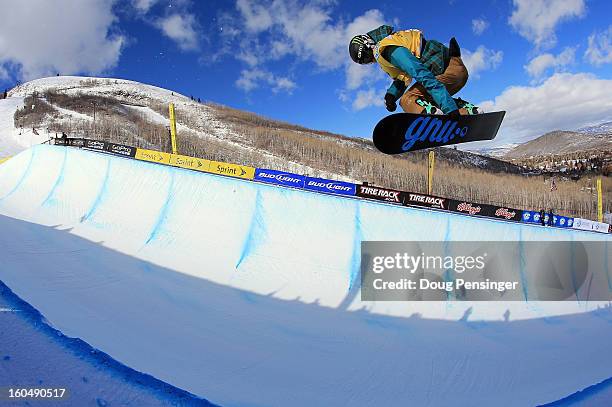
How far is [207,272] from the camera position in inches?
249

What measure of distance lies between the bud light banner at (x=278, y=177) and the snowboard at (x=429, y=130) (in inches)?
284

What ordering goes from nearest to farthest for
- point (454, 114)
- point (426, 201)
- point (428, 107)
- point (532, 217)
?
point (454, 114), point (428, 107), point (426, 201), point (532, 217)

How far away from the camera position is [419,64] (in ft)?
9.81

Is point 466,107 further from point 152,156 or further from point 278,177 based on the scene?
point 152,156

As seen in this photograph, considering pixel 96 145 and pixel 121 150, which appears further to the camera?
pixel 96 145

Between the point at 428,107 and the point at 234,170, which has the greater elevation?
the point at 234,170

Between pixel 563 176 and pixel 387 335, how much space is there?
Result: 4586 centimetres

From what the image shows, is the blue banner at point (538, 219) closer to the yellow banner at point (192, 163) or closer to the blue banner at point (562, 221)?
the blue banner at point (562, 221)

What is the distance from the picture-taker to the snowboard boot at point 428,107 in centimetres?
306

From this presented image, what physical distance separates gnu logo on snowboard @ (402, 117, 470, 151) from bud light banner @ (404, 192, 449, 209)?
22.6 feet

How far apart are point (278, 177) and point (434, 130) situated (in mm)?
7915

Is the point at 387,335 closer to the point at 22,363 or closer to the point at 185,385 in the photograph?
the point at 185,385

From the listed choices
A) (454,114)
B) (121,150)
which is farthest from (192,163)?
(454,114)

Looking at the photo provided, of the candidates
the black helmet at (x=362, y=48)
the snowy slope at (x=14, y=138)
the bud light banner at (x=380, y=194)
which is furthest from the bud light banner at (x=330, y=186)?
the snowy slope at (x=14, y=138)
